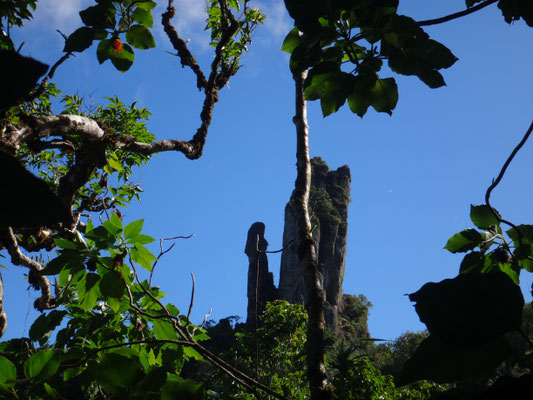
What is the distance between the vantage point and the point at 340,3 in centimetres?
84

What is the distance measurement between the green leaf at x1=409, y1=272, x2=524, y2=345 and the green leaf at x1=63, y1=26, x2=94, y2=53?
1.27 m

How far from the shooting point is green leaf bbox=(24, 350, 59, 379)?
0.81 meters

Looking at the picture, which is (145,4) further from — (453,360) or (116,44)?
(453,360)

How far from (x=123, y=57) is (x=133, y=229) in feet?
2.15

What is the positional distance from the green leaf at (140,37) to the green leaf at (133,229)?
2.17ft

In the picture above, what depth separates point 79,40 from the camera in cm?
125

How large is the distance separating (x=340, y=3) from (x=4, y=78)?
2.46 ft

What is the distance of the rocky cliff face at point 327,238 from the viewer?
3769cm

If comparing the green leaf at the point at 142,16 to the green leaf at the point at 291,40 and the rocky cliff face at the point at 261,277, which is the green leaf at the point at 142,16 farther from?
the rocky cliff face at the point at 261,277

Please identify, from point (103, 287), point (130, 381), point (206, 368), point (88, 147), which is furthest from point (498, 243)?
point (206, 368)

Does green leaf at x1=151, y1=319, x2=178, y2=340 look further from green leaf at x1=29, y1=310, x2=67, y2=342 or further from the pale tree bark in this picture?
green leaf at x1=29, y1=310, x2=67, y2=342

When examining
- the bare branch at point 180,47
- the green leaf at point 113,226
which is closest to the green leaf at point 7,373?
the green leaf at point 113,226

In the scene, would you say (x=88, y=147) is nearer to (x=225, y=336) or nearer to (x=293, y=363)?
(x=293, y=363)

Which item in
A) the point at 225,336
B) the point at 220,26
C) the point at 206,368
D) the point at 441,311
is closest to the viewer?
the point at 441,311
